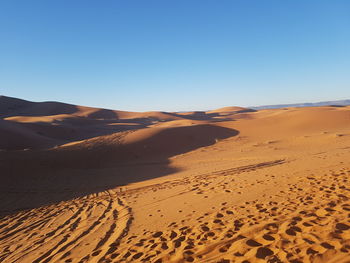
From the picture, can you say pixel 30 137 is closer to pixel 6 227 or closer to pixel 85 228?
pixel 6 227

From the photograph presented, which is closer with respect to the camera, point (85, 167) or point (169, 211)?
point (169, 211)

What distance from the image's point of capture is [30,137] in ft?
70.2

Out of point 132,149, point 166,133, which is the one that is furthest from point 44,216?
point 166,133

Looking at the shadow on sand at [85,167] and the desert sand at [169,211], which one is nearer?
the desert sand at [169,211]

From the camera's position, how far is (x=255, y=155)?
12797 millimetres

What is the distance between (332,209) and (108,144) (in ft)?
48.4

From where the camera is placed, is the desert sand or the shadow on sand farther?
the shadow on sand

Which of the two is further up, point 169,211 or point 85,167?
point 169,211

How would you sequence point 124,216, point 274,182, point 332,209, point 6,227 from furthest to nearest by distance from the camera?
point 274,182 → point 6,227 → point 124,216 → point 332,209

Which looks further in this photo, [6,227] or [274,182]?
[274,182]

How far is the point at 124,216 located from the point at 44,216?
2.69 meters

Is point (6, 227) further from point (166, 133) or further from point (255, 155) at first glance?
point (166, 133)

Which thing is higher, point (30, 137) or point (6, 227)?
point (30, 137)

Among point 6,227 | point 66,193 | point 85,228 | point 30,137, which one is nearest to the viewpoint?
point 85,228
